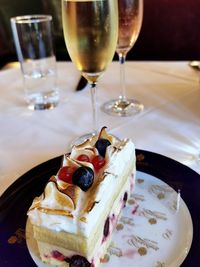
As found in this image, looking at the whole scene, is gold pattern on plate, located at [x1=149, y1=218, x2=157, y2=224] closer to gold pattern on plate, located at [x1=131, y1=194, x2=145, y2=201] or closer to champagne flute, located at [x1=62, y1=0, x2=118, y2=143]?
gold pattern on plate, located at [x1=131, y1=194, x2=145, y2=201]

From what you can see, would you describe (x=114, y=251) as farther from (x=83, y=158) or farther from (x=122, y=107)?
(x=122, y=107)

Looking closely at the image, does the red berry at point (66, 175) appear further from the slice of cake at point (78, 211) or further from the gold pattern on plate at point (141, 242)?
the gold pattern on plate at point (141, 242)

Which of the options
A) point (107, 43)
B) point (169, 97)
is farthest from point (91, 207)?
point (169, 97)

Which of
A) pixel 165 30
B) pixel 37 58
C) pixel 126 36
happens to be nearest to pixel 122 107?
pixel 126 36

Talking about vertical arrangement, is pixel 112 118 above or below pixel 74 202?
below

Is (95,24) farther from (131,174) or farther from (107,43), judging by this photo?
(131,174)

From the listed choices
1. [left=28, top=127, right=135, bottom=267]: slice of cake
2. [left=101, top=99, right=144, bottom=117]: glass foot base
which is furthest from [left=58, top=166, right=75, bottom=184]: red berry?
[left=101, top=99, right=144, bottom=117]: glass foot base

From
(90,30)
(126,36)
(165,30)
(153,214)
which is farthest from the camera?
(165,30)
